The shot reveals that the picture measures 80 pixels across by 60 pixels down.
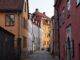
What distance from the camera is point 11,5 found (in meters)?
53.0

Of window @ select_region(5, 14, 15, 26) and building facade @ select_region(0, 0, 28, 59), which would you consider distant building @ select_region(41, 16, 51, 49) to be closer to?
building facade @ select_region(0, 0, 28, 59)

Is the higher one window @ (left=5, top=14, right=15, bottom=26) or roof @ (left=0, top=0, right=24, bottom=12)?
roof @ (left=0, top=0, right=24, bottom=12)

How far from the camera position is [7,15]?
52.6m

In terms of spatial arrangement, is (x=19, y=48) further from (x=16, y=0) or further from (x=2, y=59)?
(x=2, y=59)

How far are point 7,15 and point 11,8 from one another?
1.21m

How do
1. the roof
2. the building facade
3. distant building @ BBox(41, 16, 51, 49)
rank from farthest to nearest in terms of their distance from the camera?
distant building @ BBox(41, 16, 51, 49), the building facade, the roof

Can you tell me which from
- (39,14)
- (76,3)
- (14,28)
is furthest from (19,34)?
(39,14)

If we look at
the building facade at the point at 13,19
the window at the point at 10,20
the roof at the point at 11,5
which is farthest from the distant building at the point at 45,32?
the window at the point at 10,20

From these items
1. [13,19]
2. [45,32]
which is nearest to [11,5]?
[13,19]

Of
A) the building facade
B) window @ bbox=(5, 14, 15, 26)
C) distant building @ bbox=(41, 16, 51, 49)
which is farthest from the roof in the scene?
distant building @ bbox=(41, 16, 51, 49)

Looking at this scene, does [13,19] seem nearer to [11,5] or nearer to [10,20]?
[10,20]

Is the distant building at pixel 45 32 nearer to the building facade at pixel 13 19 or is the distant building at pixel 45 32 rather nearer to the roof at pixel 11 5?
the roof at pixel 11 5

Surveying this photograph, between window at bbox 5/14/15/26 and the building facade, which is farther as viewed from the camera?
window at bbox 5/14/15/26

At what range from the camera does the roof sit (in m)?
52.2
